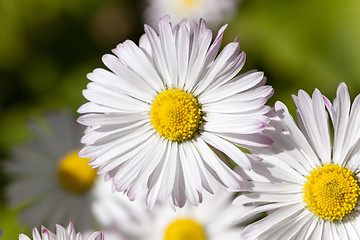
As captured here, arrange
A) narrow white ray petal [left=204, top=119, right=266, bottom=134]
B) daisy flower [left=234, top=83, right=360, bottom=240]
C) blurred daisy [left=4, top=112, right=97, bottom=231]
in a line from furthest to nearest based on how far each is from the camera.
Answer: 1. blurred daisy [left=4, top=112, right=97, bottom=231]
2. daisy flower [left=234, top=83, right=360, bottom=240]
3. narrow white ray petal [left=204, top=119, right=266, bottom=134]

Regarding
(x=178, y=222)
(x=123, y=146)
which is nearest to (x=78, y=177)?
(x=178, y=222)

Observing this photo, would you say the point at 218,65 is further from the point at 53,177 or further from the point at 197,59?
the point at 53,177

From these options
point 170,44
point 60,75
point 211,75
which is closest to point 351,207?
point 211,75

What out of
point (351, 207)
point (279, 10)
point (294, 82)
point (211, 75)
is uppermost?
point (279, 10)

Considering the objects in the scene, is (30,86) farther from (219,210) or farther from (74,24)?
(219,210)

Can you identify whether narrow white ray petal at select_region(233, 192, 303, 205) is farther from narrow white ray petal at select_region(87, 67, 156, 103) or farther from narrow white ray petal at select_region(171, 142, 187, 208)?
narrow white ray petal at select_region(87, 67, 156, 103)

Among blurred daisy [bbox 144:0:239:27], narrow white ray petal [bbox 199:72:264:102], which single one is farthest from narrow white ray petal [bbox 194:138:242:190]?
blurred daisy [bbox 144:0:239:27]
